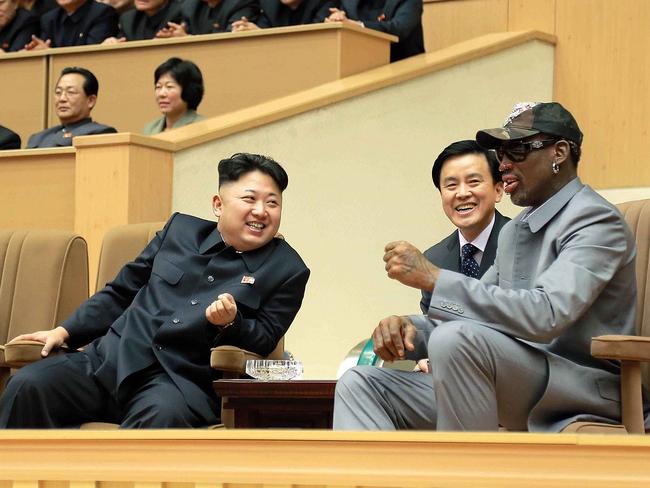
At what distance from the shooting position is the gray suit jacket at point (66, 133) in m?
5.55

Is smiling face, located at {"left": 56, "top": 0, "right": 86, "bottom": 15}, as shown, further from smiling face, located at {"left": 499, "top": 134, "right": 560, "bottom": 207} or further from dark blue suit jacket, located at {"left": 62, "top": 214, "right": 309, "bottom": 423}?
smiling face, located at {"left": 499, "top": 134, "right": 560, "bottom": 207}

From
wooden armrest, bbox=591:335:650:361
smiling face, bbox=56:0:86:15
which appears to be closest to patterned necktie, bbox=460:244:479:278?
wooden armrest, bbox=591:335:650:361

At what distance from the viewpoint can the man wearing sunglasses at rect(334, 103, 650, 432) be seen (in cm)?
244

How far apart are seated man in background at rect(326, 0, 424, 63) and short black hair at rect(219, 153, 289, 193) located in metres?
2.59

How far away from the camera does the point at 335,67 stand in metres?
5.77

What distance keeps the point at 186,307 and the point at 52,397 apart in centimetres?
38

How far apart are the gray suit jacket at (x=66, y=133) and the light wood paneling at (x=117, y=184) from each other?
61 centimetres

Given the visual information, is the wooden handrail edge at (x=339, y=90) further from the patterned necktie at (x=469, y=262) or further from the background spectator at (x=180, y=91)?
the patterned necktie at (x=469, y=262)

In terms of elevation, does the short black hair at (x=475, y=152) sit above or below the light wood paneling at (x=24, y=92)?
below

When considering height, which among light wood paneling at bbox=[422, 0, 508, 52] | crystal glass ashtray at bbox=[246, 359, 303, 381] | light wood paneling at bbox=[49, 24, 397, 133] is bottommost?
crystal glass ashtray at bbox=[246, 359, 303, 381]

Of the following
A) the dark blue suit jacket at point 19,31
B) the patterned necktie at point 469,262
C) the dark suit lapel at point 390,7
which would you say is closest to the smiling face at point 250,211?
the patterned necktie at point 469,262

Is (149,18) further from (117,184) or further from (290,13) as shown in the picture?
(117,184)

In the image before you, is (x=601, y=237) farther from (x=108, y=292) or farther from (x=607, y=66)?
(x=607, y=66)

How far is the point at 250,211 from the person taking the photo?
3.32m
